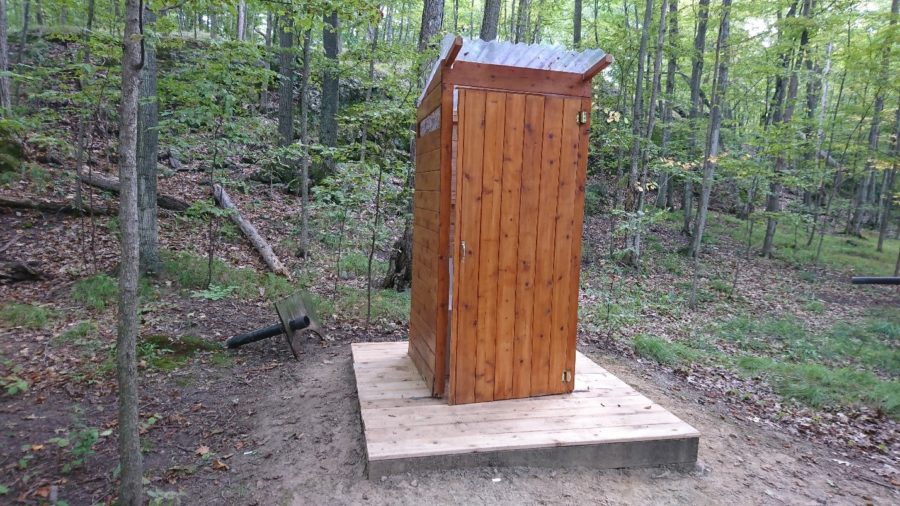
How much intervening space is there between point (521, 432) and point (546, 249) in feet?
4.48

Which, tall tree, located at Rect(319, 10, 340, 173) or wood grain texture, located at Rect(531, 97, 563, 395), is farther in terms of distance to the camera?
tall tree, located at Rect(319, 10, 340, 173)

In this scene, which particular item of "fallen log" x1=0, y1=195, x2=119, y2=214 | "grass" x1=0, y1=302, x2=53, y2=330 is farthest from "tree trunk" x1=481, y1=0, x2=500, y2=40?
"grass" x1=0, y1=302, x2=53, y2=330

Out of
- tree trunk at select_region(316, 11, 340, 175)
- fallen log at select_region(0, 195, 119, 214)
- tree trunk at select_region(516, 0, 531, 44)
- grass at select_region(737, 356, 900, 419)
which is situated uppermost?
tree trunk at select_region(516, 0, 531, 44)

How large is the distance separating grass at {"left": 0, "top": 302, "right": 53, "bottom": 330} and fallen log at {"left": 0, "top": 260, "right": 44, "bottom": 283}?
2.89 ft

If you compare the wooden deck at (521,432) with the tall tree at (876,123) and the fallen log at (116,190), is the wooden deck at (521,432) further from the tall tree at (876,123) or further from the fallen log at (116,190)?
the tall tree at (876,123)

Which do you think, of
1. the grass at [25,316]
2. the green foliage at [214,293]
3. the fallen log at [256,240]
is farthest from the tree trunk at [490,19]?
the grass at [25,316]

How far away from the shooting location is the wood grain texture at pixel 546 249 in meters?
3.67

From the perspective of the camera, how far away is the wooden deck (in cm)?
305

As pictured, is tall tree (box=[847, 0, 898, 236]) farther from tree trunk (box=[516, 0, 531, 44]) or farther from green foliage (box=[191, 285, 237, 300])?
green foliage (box=[191, 285, 237, 300])

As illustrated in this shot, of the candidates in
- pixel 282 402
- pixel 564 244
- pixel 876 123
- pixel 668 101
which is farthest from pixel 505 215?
pixel 876 123

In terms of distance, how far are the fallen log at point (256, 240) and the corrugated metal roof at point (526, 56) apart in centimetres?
496

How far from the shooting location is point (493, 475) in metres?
3.02

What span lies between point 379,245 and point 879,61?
467 inches

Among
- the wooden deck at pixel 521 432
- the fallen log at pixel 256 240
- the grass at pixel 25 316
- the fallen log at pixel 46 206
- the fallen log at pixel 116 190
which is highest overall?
the fallen log at pixel 116 190
